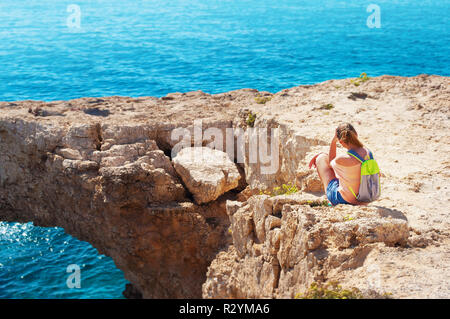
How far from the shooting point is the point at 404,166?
823 cm

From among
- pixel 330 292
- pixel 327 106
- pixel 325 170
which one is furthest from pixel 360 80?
pixel 330 292

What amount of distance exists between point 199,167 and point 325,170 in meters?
5.07

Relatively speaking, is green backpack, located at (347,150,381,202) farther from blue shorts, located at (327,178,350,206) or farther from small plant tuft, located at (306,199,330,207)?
small plant tuft, located at (306,199,330,207)

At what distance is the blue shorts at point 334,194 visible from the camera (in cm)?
660

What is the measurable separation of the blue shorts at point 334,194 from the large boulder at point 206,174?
4.85 meters

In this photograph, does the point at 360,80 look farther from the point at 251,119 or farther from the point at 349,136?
the point at 349,136

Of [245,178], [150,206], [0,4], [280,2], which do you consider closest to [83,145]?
[150,206]

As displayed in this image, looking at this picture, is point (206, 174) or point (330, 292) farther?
point (206, 174)

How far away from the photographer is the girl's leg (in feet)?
22.7

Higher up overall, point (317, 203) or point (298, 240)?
point (317, 203)

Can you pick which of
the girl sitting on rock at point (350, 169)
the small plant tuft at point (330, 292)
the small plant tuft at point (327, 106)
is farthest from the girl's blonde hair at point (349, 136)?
the small plant tuft at point (327, 106)

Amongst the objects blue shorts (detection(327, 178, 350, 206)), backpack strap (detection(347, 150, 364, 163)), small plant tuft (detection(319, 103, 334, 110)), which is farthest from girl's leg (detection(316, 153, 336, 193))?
small plant tuft (detection(319, 103, 334, 110))

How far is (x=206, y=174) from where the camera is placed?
11500 millimetres

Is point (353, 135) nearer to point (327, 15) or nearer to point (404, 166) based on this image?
point (404, 166)
